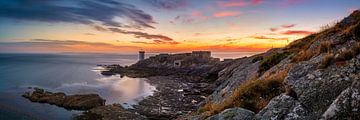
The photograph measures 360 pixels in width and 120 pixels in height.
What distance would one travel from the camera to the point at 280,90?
12.7 meters

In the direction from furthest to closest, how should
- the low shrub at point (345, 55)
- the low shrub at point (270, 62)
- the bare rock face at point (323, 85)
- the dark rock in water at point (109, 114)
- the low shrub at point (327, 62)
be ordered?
the dark rock in water at point (109, 114) < the low shrub at point (270, 62) < the low shrub at point (327, 62) < the low shrub at point (345, 55) < the bare rock face at point (323, 85)

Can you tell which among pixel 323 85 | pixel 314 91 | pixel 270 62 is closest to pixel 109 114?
pixel 270 62

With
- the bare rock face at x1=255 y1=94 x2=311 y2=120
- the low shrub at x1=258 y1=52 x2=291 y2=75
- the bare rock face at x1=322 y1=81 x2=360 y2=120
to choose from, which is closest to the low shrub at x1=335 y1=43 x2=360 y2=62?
the bare rock face at x1=255 y1=94 x2=311 y2=120

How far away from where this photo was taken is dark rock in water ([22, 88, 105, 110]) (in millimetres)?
54750

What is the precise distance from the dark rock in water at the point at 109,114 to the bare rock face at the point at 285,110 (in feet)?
116

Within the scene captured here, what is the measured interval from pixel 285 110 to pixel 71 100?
183 feet

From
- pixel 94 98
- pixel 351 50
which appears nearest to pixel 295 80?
pixel 351 50

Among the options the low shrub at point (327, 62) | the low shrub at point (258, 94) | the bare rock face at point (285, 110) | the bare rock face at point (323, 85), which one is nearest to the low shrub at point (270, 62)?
the low shrub at point (258, 94)

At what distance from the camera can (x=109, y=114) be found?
4622cm

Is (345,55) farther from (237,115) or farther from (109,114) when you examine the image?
(109,114)

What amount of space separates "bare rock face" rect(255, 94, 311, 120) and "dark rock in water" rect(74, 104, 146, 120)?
116 feet

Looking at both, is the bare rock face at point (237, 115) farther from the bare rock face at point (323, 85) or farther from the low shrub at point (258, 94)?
the bare rock face at point (323, 85)

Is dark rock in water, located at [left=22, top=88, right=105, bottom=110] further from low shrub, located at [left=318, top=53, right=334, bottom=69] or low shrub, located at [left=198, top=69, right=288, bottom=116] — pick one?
low shrub, located at [left=318, top=53, right=334, bottom=69]

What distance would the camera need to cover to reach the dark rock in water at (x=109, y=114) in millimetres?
44156
